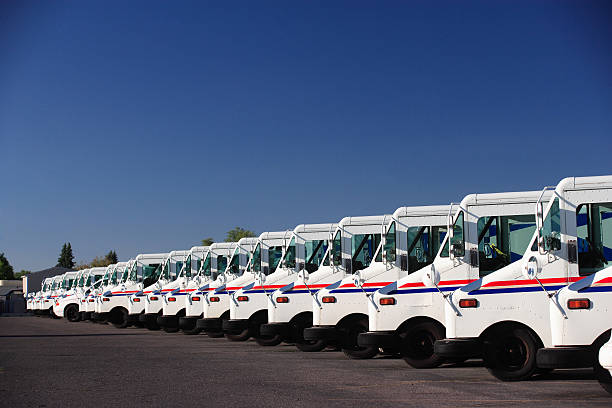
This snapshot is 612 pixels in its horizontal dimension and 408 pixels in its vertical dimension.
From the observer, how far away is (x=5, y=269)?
563ft

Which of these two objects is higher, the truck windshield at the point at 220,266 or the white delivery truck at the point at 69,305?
the truck windshield at the point at 220,266

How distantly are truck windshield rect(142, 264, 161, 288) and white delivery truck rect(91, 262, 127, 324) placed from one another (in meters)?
1.92

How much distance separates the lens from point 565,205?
482 inches

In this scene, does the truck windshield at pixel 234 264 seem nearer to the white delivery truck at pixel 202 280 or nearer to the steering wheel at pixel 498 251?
the white delivery truck at pixel 202 280

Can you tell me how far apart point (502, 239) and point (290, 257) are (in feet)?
25.1

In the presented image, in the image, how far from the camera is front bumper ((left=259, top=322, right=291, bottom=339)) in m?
18.6

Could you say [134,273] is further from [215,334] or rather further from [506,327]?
[506,327]

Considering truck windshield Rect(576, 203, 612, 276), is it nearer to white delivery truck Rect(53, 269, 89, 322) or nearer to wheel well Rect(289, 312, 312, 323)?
wheel well Rect(289, 312, 312, 323)

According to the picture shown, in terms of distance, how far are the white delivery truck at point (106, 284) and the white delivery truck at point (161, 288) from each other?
130 inches

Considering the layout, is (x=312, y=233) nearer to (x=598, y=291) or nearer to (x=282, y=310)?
(x=282, y=310)

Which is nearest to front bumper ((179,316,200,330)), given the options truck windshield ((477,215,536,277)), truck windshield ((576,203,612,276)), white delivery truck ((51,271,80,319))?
truck windshield ((477,215,536,277))

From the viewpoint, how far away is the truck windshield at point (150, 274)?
3058cm

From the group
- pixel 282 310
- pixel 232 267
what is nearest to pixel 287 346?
pixel 282 310

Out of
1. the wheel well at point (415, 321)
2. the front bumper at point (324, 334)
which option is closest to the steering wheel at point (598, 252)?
the wheel well at point (415, 321)
